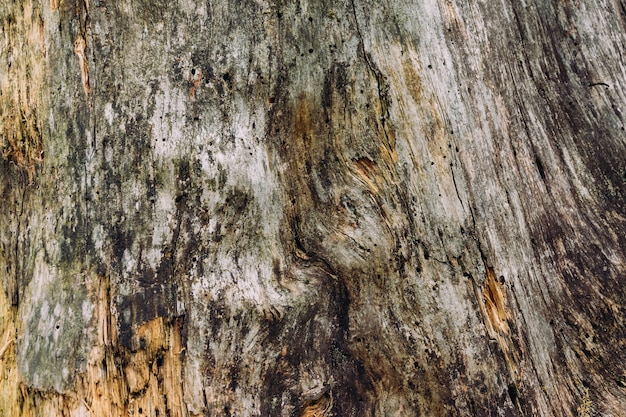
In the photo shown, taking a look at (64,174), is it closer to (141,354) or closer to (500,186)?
(141,354)

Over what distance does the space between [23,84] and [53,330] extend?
0.95 m

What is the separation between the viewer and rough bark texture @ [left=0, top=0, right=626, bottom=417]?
2000 mm

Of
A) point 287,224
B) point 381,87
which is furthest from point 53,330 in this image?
point 381,87

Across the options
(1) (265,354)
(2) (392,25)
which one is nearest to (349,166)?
(2) (392,25)

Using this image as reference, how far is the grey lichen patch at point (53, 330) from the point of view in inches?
76.7

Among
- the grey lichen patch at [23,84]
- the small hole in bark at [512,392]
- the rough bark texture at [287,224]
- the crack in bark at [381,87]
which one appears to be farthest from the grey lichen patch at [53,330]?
the small hole in bark at [512,392]

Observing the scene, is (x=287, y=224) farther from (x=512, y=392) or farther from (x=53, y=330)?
(x=512, y=392)

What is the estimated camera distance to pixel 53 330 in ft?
6.47

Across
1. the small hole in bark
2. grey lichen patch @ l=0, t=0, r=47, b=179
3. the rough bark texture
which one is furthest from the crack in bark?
grey lichen patch @ l=0, t=0, r=47, b=179

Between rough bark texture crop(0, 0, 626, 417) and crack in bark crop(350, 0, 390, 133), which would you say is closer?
rough bark texture crop(0, 0, 626, 417)

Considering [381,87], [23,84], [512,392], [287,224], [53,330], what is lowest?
[512,392]

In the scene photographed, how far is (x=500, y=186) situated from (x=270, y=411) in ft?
4.08

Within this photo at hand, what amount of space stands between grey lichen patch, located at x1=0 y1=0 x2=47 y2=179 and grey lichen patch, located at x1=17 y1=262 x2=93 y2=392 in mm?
449

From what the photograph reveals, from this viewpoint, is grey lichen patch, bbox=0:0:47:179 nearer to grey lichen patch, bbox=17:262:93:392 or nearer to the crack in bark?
grey lichen patch, bbox=17:262:93:392
